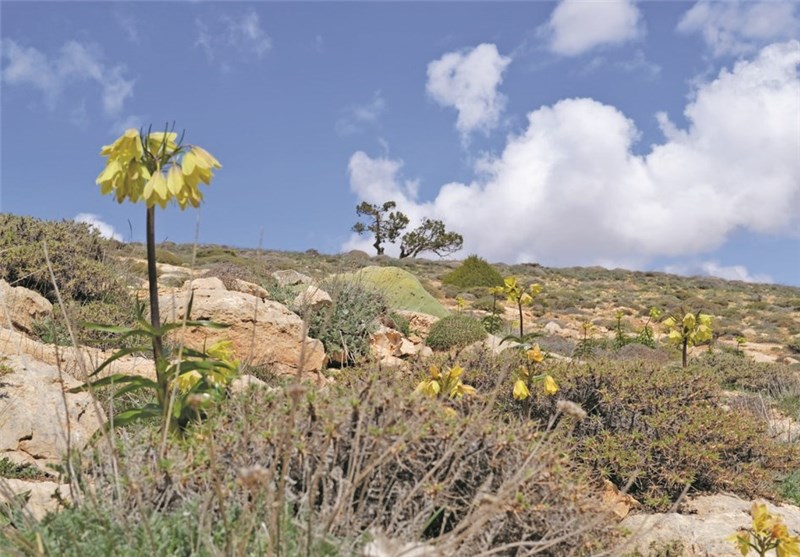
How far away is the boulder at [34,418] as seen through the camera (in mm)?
4625

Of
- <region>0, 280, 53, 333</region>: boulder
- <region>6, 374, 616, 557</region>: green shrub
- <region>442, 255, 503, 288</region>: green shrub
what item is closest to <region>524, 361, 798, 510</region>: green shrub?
<region>6, 374, 616, 557</region>: green shrub

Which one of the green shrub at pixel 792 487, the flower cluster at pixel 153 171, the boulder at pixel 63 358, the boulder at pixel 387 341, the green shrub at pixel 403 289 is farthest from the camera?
the green shrub at pixel 403 289

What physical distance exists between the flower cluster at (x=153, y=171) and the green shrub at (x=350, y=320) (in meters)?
6.09

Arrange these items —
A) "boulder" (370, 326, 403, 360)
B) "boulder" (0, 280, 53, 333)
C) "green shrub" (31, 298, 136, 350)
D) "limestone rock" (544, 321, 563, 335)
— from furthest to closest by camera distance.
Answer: "limestone rock" (544, 321, 563, 335) → "boulder" (370, 326, 403, 360) → "green shrub" (31, 298, 136, 350) → "boulder" (0, 280, 53, 333)

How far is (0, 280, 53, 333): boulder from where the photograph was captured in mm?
6965

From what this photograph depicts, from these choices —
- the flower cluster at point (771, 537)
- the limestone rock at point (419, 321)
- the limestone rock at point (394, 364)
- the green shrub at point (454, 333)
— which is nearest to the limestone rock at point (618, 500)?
the flower cluster at point (771, 537)

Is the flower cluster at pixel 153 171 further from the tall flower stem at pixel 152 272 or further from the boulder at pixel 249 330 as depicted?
the boulder at pixel 249 330

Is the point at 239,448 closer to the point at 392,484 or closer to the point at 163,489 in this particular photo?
the point at 163,489

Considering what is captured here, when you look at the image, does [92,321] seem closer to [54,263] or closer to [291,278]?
[54,263]

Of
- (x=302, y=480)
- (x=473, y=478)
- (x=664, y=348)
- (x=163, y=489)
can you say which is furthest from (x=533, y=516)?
(x=664, y=348)

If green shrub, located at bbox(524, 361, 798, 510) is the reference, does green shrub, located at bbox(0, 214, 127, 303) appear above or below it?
above

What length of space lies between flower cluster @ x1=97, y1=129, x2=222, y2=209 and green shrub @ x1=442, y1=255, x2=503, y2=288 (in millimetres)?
27392

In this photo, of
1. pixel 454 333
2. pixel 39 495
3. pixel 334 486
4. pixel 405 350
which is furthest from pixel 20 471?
pixel 454 333

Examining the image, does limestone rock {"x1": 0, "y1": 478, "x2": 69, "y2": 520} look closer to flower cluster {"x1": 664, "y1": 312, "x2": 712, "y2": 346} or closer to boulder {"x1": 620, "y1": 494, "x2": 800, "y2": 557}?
boulder {"x1": 620, "y1": 494, "x2": 800, "y2": 557}
